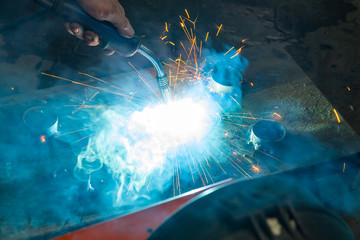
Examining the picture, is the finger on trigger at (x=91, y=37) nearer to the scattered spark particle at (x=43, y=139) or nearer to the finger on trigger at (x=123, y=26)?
the finger on trigger at (x=123, y=26)

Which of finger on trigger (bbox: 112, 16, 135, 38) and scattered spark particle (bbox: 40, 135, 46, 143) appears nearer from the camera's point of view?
A: finger on trigger (bbox: 112, 16, 135, 38)

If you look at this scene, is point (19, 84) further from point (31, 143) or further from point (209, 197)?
point (209, 197)

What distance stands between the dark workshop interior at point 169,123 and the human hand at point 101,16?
0.07m

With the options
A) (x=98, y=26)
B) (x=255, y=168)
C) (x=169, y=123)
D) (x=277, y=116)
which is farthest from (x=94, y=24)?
(x=277, y=116)

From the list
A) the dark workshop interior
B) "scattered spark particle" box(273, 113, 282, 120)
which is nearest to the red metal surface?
the dark workshop interior

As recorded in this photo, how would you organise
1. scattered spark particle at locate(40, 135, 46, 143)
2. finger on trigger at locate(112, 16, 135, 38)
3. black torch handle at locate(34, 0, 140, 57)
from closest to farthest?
black torch handle at locate(34, 0, 140, 57) → finger on trigger at locate(112, 16, 135, 38) → scattered spark particle at locate(40, 135, 46, 143)

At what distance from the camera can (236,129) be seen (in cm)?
294

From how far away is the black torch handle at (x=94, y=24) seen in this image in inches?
67.1

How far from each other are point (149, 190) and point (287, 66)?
109 inches

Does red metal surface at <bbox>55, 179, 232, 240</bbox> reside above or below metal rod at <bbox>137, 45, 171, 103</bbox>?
below

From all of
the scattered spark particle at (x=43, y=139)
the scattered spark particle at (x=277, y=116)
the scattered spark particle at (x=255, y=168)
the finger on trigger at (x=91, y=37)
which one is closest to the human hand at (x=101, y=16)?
the finger on trigger at (x=91, y=37)

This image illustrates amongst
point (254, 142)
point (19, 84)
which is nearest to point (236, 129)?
point (254, 142)

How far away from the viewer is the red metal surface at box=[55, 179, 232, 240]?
1.41 meters

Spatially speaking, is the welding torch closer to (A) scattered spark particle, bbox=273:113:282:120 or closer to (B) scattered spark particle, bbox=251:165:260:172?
(B) scattered spark particle, bbox=251:165:260:172
